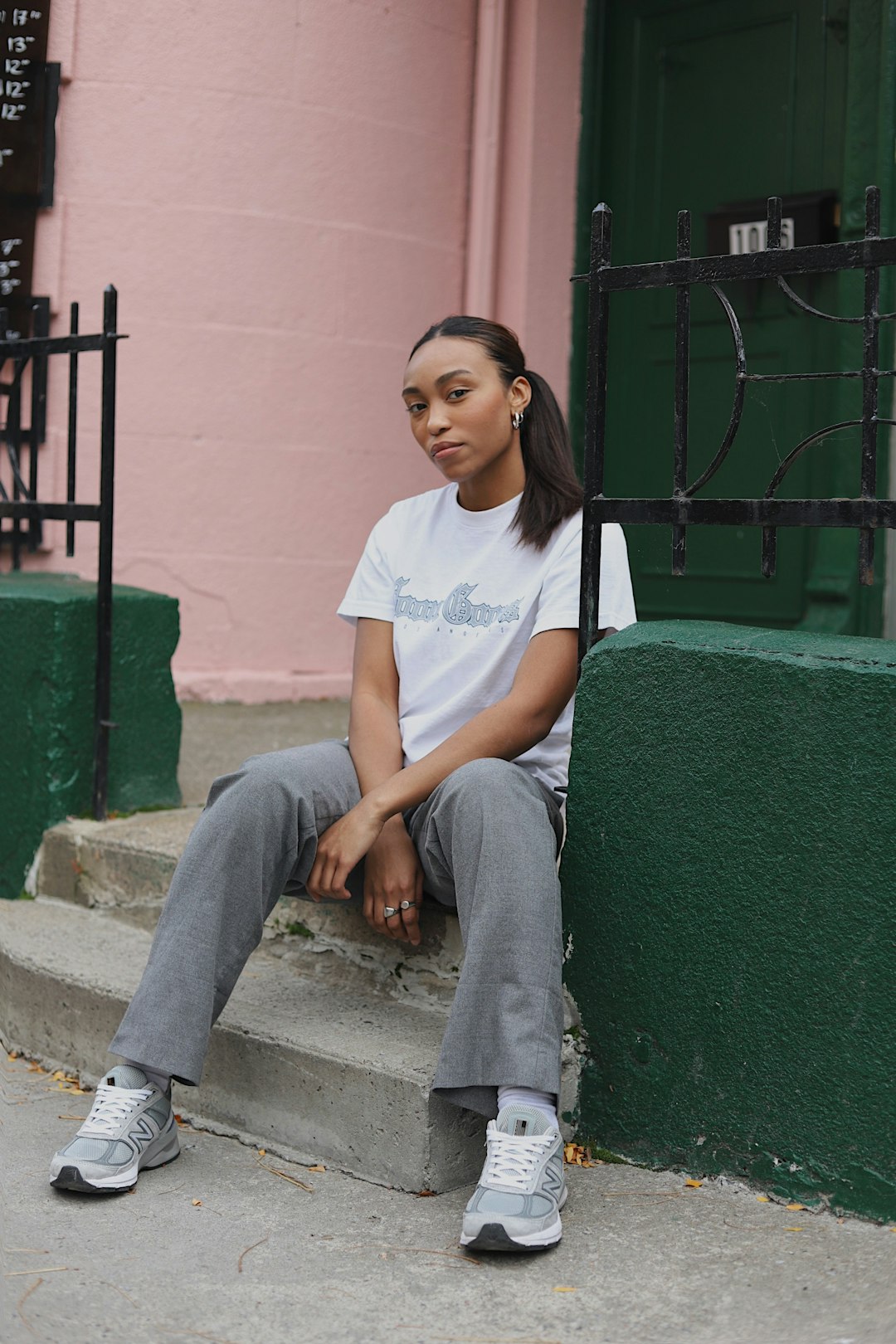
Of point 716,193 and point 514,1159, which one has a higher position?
point 716,193

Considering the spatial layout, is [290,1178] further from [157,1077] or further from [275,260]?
[275,260]

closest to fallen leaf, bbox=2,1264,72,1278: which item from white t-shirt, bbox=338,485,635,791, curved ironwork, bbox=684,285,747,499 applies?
A: white t-shirt, bbox=338,485,635,791

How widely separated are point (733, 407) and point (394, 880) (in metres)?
1.02

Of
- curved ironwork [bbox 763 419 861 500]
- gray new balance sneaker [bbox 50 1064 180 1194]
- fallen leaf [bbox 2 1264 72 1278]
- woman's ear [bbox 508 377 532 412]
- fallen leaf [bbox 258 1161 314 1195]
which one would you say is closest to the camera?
fallen leaf [bbox 2 1264 72 1278]

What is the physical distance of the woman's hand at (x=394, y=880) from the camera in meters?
2.60

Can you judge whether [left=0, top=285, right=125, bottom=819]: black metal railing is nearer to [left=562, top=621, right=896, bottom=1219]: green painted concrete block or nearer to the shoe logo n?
the shoe logo n

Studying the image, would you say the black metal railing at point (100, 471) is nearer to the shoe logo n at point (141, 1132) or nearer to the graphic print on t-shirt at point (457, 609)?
the graphic print on t-shirt at point (457, 609)

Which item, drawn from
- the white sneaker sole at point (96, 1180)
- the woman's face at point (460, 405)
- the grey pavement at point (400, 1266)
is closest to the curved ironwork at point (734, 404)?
the woman's face at point (460, 405)

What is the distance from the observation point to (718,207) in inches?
199

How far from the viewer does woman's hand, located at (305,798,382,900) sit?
253 centimetres

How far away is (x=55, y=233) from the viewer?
5.00m

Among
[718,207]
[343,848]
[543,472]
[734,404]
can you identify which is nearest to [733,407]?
[734,404]

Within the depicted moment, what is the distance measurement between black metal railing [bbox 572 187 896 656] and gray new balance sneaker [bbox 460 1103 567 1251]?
0.83 metres

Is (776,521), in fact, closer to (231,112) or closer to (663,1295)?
(663,1295)
